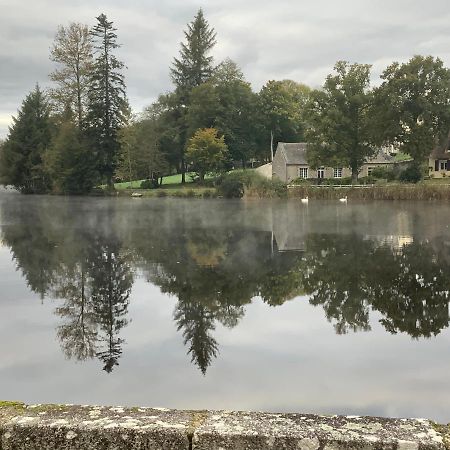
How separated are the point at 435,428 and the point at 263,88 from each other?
8219 centimetres

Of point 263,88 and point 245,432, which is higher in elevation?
point 263,88

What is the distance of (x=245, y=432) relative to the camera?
2838 millimetres

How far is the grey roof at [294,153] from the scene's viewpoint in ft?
240

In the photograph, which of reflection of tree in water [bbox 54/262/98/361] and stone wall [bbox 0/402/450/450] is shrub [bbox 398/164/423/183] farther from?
stone wall [bbox 0/402/450/450]

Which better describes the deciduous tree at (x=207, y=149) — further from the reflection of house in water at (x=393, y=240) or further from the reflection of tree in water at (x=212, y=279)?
the reflection of house in water at (x=393, y=240)

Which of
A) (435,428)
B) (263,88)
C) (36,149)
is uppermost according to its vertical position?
(263,88)

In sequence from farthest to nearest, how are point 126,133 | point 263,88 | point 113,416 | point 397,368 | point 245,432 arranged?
point 263,88, point 126,133, point 397,368, point 113,416, point 245,432

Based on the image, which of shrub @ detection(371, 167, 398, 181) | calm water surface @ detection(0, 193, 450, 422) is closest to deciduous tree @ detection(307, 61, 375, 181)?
shrub @ detection(371, 167, 398, 181)

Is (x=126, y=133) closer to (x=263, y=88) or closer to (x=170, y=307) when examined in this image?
(x=263, y=88)

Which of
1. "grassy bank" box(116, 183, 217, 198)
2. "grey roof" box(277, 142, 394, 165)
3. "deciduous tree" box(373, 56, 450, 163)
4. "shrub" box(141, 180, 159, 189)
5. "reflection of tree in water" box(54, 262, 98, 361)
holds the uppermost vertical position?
"deciduous tree" box(373, 56, 450, 163)

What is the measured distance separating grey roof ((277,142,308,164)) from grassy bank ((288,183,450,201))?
1474 centimetres

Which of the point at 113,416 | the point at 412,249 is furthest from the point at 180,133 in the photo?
the point at 113,416

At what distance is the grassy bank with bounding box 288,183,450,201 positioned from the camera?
165 ft

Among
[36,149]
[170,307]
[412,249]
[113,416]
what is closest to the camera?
[113,416]
